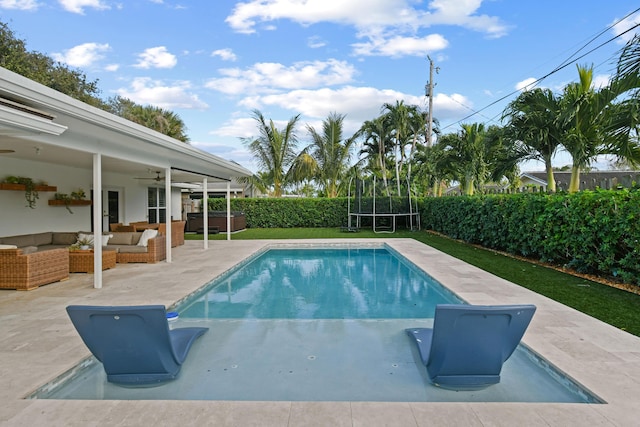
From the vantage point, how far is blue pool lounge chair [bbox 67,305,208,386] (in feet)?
9.64

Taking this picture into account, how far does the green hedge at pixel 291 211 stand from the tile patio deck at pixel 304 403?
1467 cm

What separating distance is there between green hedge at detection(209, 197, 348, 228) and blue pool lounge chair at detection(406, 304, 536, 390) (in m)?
17.6

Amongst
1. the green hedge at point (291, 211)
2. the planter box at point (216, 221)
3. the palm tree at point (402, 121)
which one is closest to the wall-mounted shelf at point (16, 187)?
the planter box at point (216, 221)

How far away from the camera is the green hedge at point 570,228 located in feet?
20.1

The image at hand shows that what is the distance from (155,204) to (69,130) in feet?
36.5

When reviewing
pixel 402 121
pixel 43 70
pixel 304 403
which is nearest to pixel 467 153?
pixel 402 121

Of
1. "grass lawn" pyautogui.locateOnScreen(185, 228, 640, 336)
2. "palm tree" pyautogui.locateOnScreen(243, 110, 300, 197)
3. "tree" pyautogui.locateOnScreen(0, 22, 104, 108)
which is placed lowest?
"grass lawn" pyautogui.locateOnScreen(185, 228, 640, 336)

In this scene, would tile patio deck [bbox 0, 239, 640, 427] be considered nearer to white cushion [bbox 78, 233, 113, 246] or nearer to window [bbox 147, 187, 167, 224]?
white cushion [bbox 78, 233, 113, 246]

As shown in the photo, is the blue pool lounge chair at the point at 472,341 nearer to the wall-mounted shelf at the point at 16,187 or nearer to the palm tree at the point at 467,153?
the wall-mounted shelf at the point at 16,187

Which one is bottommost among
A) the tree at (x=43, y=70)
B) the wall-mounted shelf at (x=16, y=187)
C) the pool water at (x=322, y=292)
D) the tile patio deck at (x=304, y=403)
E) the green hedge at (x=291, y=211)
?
the pool water at (x=322, y=292)

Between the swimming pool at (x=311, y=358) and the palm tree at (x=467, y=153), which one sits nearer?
the swimming pool at (x=311, y=358)

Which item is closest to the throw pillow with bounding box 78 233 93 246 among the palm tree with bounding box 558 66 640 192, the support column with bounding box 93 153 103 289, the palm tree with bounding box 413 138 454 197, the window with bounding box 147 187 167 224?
the support column with bounding box 93 153 103 289

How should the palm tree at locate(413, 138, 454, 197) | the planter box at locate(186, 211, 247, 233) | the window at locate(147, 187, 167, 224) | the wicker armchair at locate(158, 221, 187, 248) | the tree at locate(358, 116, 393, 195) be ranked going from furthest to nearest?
the tree at locate(358, 116, 393, 195), the planter box at locate(186, 211, 247, 233), the palm tree at locate(413, 138, 454, 197), the window at locate(147, 187, 167, 224), the wicker armchair at locate(158, 221, 187, 248)

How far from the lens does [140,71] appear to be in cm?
2164
